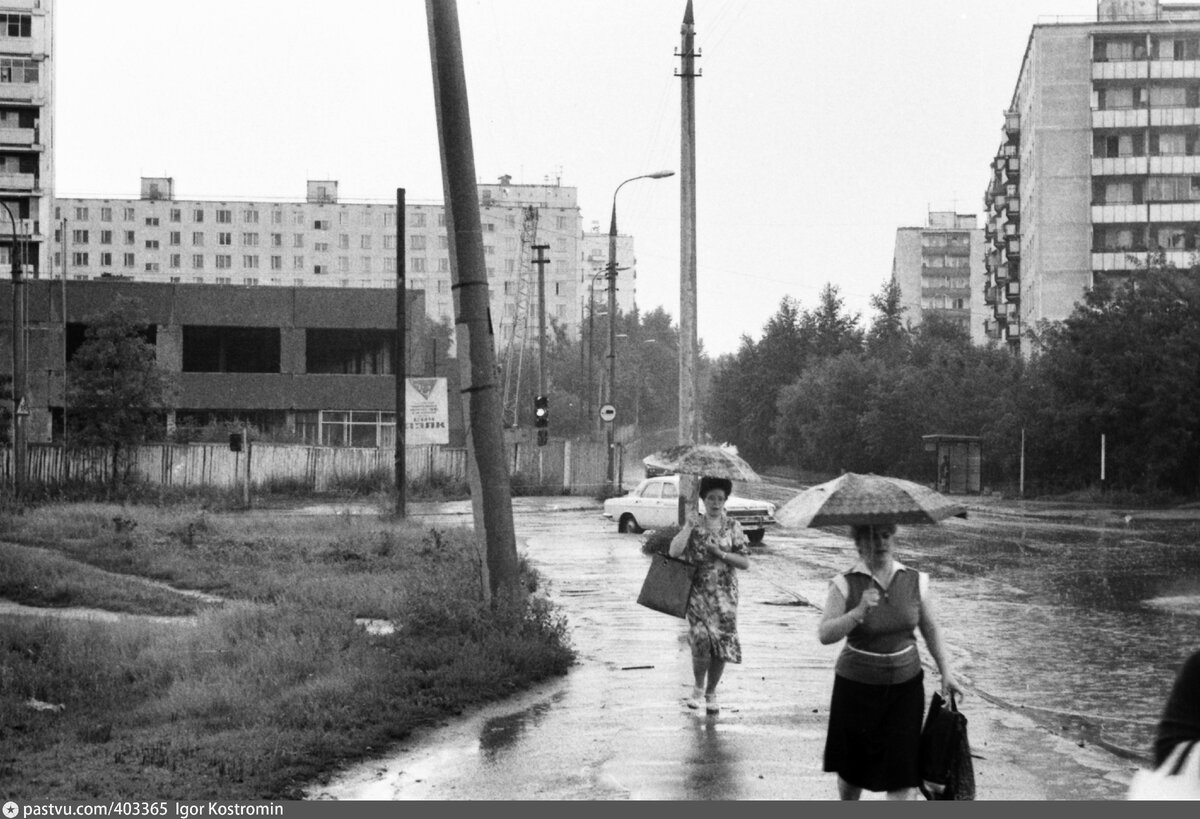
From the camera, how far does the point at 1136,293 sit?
4725cm

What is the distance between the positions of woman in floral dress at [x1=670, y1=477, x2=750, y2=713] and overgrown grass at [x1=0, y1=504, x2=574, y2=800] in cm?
170

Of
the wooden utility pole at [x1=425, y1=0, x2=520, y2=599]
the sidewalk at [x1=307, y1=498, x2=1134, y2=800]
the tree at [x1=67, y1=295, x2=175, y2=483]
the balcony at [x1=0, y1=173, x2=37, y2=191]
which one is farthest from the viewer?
the balcony at [x1=0, y1=173, x2=37, y2=191]

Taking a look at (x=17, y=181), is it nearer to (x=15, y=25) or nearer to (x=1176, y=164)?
(x=15, y=25)

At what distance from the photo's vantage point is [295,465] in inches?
2121

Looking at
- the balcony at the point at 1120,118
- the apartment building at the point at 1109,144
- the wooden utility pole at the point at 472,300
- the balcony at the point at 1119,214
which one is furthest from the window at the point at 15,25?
the wooden utility pole at the point at 472,300

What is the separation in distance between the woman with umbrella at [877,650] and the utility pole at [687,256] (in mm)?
19964

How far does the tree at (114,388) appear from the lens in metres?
49.3

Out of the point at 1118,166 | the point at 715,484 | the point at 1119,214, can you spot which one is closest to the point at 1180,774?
the point at 715,484

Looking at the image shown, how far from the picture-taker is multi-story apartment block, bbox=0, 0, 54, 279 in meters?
91.3

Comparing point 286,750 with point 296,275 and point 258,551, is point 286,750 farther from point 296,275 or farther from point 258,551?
point 296,275

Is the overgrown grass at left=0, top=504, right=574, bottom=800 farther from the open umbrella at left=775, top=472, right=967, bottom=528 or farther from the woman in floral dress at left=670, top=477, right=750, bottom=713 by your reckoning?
the open umbrella at left=775, top=472, right=967, bottom=528

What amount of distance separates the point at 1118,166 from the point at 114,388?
57171 mm

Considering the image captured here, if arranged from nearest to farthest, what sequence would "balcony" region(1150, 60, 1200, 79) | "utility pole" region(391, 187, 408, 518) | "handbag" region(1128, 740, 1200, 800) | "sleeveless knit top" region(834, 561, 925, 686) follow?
"handbag" region(1128, 740, 1200, 800) → "sleeveless knit top" region(834, 561, 925, 686) → "utility pole" region(391, 187, 408, 518) → "balcony" region(1150, 60, 1200, 79)

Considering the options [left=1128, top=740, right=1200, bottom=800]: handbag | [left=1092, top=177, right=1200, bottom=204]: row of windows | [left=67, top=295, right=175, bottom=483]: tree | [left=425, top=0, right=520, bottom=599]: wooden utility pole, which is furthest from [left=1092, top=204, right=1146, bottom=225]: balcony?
[left=1128, top=740, right=1200, bottom=800]: handbag
